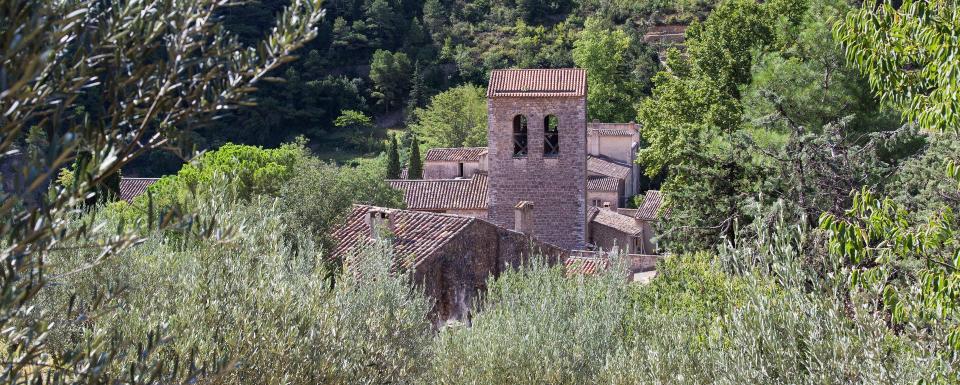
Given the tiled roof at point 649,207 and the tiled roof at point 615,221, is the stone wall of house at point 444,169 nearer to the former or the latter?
the tiled roof at point 615,221

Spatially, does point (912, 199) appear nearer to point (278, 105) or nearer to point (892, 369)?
point (892, 369)

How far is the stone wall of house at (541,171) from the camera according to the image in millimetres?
26844

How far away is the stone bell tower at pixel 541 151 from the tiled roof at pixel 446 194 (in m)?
5.96

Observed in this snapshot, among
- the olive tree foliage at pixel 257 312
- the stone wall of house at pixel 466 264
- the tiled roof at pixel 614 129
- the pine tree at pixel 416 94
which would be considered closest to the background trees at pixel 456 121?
the pine tree at pixel 416 94

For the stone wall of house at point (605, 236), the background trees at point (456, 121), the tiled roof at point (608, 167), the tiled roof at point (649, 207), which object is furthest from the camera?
A: the background trees at point (456, 121)

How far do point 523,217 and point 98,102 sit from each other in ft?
75.1

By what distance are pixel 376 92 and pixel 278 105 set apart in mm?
6395

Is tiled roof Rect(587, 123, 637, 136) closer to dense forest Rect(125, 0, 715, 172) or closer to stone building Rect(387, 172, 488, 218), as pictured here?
dense forest Rect(125, 0, 715, 172)

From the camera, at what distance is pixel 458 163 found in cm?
4431

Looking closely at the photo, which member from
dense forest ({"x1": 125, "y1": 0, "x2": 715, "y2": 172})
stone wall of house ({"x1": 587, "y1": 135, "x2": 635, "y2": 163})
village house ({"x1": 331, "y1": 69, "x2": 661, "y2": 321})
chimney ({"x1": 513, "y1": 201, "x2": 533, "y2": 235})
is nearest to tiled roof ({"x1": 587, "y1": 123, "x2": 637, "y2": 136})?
stone wall of house ({"x1": 587, "y1": 135, "x2": 635, "y2": 163})

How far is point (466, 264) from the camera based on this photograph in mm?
19047

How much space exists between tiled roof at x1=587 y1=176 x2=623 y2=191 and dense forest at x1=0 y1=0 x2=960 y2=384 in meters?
19.0

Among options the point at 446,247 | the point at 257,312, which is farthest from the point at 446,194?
the point at 257,312

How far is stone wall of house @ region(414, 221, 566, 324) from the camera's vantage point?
1809cm
